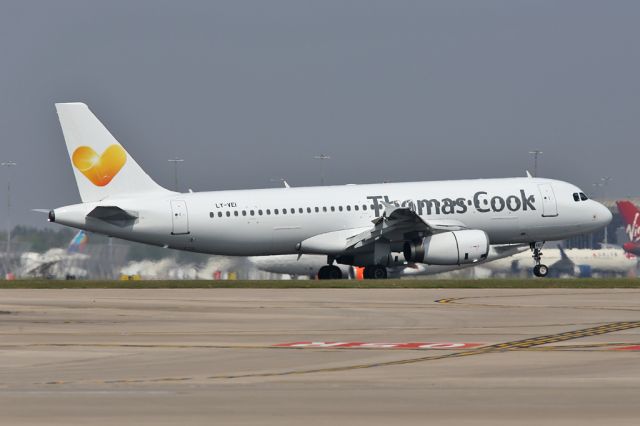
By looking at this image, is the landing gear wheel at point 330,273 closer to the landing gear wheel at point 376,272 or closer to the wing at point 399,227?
the landing gear wheel at point 376,272

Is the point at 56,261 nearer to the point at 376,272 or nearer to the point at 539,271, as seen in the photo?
the point at 376,272

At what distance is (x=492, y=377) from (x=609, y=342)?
22.8 ft

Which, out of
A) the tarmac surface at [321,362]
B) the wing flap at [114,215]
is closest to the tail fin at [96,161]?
the wing flap at [114,215]

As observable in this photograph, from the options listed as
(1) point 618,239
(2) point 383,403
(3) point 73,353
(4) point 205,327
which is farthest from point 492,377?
(1) point 618,239

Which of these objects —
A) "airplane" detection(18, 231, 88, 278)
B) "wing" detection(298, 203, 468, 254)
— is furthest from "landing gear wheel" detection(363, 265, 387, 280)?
"airplane" detection(18, 231, 88, 278)

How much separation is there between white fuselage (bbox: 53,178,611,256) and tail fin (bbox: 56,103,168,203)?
58 cm

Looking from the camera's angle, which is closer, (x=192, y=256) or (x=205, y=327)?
(x=205, y=327)

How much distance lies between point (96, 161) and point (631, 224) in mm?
63051

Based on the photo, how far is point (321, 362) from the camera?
22953mm

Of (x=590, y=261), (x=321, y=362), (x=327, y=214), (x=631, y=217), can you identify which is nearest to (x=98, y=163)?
(x=327, y=214)

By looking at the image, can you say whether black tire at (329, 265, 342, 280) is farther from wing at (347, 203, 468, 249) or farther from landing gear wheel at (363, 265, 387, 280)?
wing at (347, 203, 468, 249)

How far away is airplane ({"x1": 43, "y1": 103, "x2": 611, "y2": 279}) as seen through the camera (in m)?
59.6

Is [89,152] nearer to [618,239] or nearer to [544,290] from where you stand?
[544,290]

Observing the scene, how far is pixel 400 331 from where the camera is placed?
2994 cm
